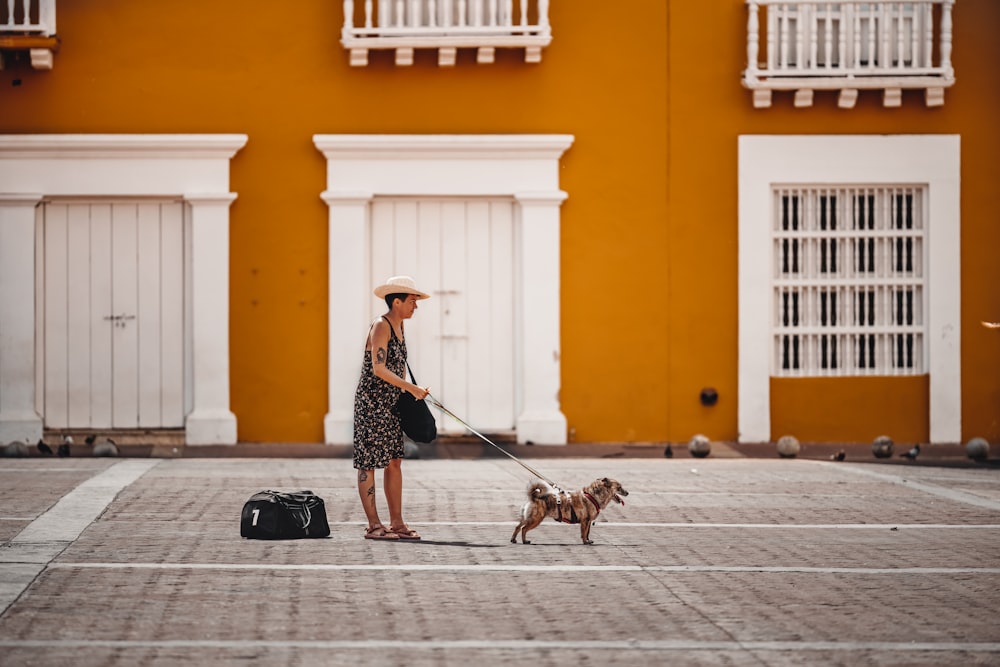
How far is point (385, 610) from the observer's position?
795 cm

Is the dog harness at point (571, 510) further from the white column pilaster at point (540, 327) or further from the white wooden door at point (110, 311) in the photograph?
the white wooden door at point (110, 311)

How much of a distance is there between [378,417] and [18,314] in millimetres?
7989

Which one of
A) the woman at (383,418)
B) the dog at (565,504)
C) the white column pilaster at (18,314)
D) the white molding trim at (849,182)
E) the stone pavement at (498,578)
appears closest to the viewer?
the stone pavement at (498,578)

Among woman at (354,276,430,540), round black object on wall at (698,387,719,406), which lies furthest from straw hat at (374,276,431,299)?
round black object on wall at (698,387,719,406)

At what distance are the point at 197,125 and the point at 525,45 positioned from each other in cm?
361

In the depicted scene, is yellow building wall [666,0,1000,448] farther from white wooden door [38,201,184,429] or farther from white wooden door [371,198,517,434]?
white wooden door [38,201,184,429]

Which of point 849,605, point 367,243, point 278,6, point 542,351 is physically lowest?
point 849,605

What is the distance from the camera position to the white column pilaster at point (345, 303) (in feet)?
56.0

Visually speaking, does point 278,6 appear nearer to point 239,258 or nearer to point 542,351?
point 239,258

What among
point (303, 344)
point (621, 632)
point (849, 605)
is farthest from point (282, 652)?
point (303, 344)

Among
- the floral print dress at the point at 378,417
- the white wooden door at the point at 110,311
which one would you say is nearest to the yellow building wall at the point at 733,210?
the white wooden door at the point at 110,311

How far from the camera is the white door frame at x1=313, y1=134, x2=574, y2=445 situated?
17062 millimetres

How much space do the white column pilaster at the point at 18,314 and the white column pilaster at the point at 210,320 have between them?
1690 mm

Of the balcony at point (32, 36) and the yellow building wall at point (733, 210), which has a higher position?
the balcony at point (32, 36)
